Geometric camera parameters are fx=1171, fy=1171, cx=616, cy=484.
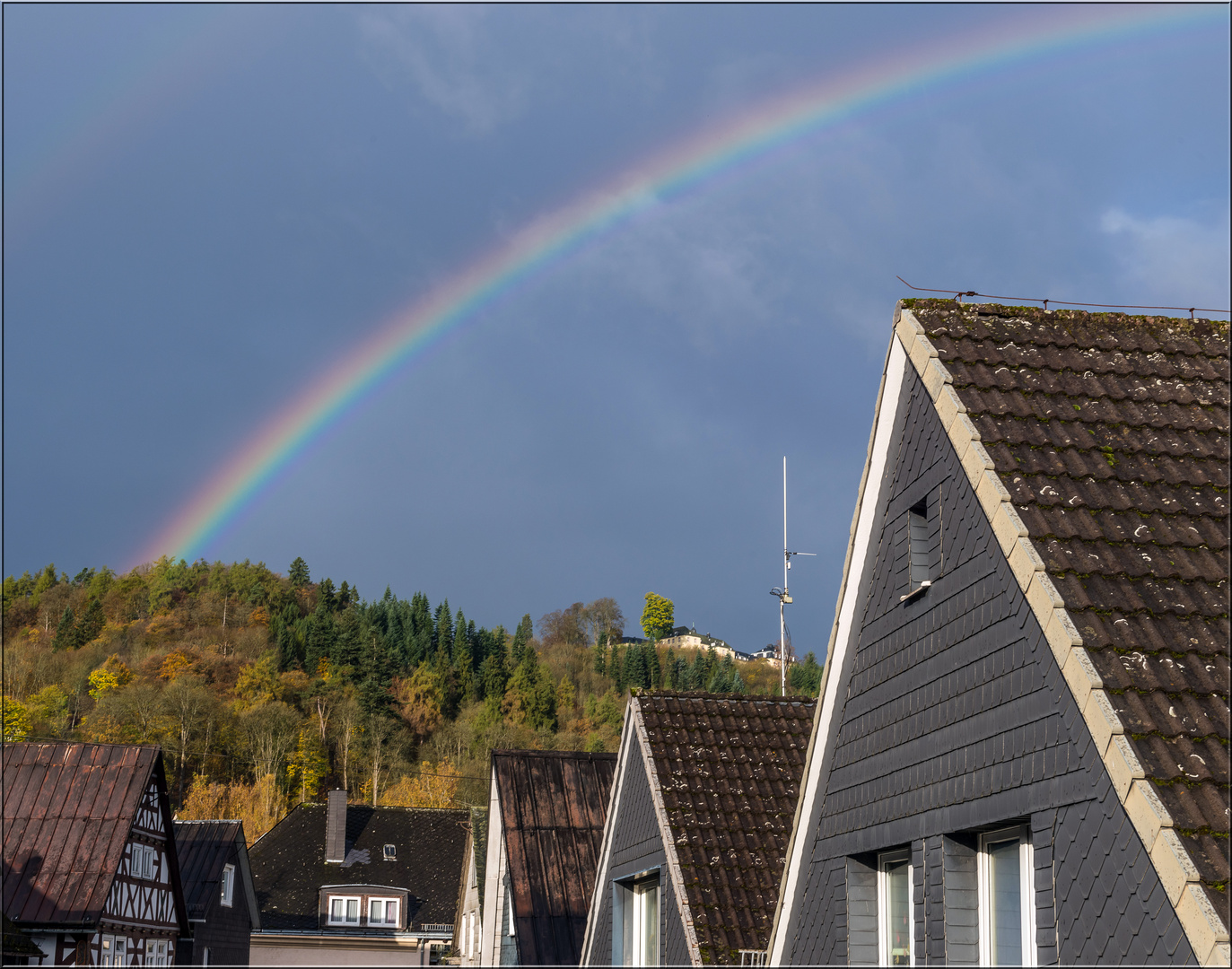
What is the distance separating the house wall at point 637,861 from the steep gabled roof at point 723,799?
30 cm

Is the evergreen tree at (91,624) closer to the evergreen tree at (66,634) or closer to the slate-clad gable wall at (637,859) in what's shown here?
the evergreen tree at (66,634)

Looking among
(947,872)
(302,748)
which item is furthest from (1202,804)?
(302,748)

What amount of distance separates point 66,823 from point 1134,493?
89.3 feet

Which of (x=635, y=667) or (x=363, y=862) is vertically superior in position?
(x=635, y=667)

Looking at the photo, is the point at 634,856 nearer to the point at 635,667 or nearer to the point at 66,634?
the point at 66,634

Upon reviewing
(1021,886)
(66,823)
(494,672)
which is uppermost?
(494,672)

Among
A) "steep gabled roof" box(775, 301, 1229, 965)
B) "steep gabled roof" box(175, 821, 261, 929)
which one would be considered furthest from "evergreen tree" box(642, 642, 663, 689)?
"steep gabled roof" box(775, 301, 1229, 965)

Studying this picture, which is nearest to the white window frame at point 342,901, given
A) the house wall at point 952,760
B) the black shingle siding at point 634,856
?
the black shingle siding at point 634,856

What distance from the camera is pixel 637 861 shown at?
48.9 ft

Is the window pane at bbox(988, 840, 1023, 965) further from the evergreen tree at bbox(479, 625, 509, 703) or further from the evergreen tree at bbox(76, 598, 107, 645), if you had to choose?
the evergreen tree at bbox(76, 598, 107, 645)

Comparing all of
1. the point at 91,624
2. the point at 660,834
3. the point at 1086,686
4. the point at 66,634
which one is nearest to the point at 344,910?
the point at 660,834

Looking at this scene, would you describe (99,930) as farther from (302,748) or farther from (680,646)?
(680,646)

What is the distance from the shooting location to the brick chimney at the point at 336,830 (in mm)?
50562

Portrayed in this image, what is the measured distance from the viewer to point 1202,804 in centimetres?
515
